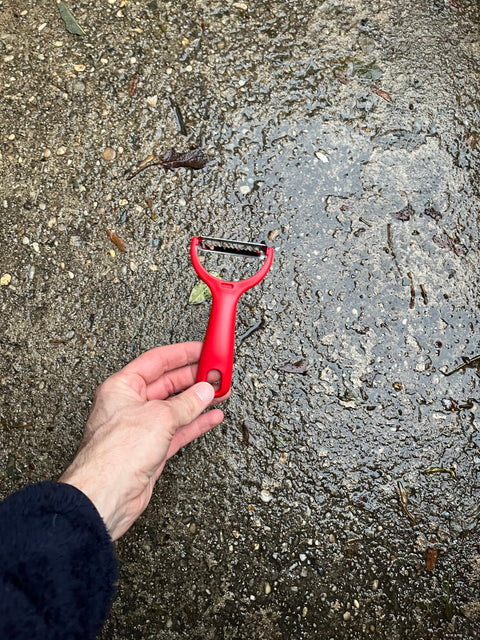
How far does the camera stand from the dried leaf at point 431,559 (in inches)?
74.0

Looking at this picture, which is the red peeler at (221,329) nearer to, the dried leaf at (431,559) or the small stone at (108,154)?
the small stone at (108,154)

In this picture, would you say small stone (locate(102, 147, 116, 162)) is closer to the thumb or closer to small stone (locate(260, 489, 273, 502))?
the thumb

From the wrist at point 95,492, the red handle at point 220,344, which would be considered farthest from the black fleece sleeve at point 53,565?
the red handle at point 220,344

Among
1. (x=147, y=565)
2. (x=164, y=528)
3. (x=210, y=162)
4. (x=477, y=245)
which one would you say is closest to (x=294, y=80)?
(x=210, y=162)

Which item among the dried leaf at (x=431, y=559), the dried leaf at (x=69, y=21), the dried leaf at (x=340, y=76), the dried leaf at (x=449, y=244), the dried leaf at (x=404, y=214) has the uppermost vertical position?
the dried leaf at (x=69, y=21)

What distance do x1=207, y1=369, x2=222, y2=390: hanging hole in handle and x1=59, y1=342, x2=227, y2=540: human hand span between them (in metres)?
0.11

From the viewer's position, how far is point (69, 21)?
2.21 metres

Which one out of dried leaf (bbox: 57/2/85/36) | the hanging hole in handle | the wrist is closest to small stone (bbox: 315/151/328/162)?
the hanging hole in handle

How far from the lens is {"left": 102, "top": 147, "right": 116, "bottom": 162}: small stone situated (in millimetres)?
2129

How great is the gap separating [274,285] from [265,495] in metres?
0.82

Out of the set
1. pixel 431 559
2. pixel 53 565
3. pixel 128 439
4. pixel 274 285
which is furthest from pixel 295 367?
pixel 53 565

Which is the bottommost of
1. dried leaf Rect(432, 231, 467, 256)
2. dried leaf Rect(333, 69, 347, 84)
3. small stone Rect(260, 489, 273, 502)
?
small stone Rect(260, 489, 273, 502)

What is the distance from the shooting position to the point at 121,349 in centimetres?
203

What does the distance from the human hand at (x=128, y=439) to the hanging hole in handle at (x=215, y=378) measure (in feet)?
0.35
